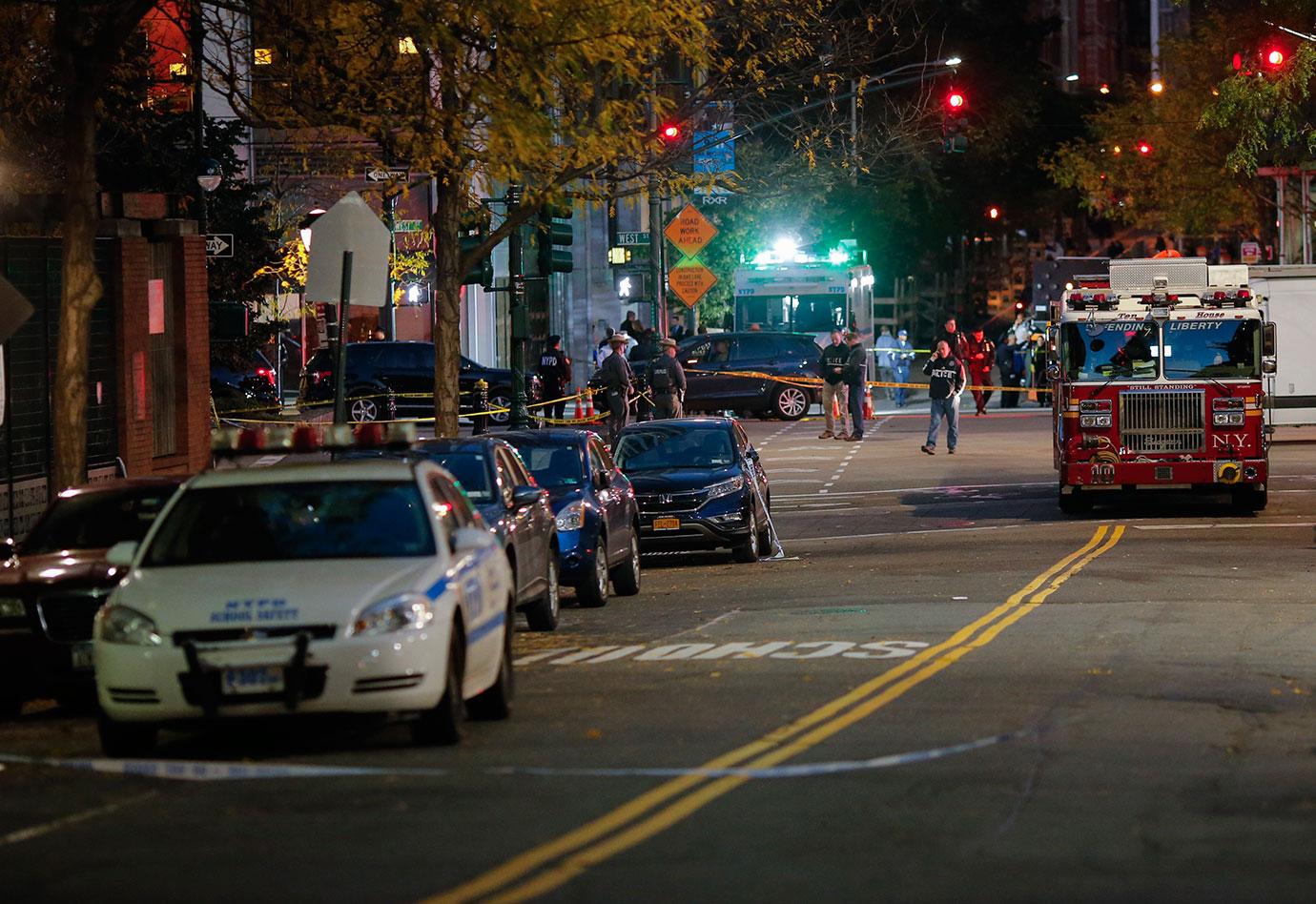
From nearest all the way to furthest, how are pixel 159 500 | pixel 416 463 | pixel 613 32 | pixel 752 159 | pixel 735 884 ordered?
pixel 735 884 < pixel 416 463 < pixel 159 500 < pixel 613 32 < pixel 752 159

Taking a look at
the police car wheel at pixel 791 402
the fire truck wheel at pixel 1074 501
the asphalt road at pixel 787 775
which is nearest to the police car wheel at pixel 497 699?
the asphalt road at pixel 787 775

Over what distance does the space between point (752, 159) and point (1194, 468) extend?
126ft

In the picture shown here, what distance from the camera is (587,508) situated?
1973 cm

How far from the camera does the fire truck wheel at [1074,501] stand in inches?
1094

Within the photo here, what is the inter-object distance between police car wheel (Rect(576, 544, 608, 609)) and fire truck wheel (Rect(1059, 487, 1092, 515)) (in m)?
9.44

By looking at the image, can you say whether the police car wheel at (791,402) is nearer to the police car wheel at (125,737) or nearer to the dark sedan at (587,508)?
the dark sedan at (587,508)

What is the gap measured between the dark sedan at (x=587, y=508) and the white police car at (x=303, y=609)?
23.3 feet

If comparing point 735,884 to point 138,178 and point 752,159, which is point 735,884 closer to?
point 138,178

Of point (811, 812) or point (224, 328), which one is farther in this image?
point (224, 328)

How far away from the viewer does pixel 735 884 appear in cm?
798

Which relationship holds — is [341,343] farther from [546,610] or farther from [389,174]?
[389,174]


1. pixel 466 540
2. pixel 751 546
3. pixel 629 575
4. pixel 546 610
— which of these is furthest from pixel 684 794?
pixel 751 546

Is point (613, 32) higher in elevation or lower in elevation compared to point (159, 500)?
higher

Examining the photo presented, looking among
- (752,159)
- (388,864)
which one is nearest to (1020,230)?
(752,159)
